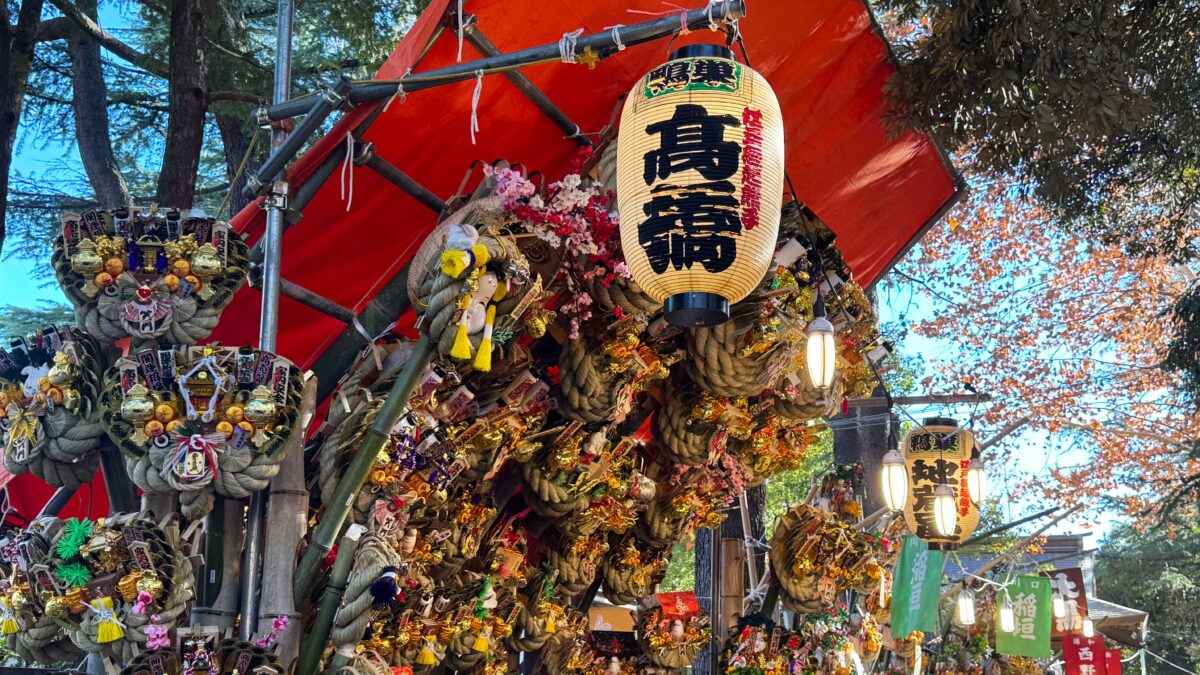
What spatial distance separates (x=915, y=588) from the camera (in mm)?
8523

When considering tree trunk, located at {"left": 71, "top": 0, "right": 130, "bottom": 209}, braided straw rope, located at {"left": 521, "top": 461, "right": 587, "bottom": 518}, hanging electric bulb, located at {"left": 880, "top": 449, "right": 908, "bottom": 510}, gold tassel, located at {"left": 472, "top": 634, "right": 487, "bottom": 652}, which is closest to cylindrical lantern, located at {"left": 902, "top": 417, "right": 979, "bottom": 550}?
hanging electric bulb, located at {"left": 880, "top": 449, "right": 908, "bottom": 510}

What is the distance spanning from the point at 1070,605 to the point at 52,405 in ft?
51.9

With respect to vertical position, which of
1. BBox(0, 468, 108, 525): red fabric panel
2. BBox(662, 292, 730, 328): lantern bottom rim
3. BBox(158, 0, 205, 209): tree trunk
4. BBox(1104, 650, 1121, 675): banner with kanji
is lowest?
BBox(1104, 650, 1121, 675): banner with kanji

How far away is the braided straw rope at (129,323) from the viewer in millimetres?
3619

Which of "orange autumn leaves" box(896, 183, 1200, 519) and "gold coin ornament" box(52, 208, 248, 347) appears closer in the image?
"gold coin ornament" box(52, 208, 248, 347)

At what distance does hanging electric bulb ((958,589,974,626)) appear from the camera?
1222 centimetres

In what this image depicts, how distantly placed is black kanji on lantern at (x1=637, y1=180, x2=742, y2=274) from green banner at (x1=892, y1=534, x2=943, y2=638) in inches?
217

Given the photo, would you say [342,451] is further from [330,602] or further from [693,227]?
[693,227]

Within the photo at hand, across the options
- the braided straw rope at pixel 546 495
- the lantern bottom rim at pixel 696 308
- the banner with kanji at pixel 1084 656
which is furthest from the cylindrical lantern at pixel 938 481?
the banner with kanji at pixel 1084 656

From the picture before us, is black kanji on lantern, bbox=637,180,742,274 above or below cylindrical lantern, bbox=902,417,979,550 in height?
above

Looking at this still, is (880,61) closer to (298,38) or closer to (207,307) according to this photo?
(207,307)

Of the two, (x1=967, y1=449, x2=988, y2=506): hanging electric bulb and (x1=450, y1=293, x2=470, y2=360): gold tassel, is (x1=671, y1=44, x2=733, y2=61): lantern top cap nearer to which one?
(x1=450, y1=293, x2=470, y2=360): gold tassel

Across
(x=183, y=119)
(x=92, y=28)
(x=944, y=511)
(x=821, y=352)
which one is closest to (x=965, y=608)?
(x=944, y=511)

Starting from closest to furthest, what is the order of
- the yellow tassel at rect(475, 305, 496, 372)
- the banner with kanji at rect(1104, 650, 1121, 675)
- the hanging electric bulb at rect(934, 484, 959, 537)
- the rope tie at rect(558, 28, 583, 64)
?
the rope tie at rect(558, 28, 583, 64) < the yellow tassel at rect(475, 305, 496, 372) < the hanging electric bulb at rect(934, 484, 959, 537) < the banner with kanji at rect(1104, 650, 1121, 675)
